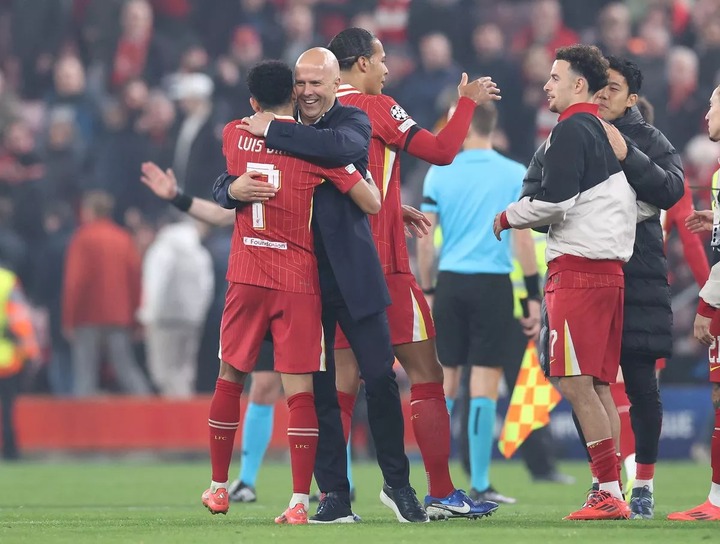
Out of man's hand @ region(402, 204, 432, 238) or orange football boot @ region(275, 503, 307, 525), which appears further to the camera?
man's hand @ region(402, 204, 432, 238)

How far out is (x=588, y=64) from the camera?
7.17 m

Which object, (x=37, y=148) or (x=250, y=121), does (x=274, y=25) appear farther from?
(x=250, y=121)

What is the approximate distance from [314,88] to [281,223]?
0.65 meters

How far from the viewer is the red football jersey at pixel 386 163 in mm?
7230

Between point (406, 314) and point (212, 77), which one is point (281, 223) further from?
point (212, 77)

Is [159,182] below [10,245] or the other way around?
the other way around

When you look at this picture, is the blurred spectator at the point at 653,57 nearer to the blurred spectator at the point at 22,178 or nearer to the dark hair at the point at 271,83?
the blurred spectator at the point at 22,178

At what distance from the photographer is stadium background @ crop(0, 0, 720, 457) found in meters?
16.5

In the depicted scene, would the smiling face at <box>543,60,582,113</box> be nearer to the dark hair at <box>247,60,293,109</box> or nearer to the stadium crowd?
the dark hair at <box>247,60,293,109</box>

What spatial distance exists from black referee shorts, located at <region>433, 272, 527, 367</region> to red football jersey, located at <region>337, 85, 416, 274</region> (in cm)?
233

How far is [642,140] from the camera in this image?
25.1ft

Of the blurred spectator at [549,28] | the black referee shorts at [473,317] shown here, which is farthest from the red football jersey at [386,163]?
the blurred spectator at [549,28]

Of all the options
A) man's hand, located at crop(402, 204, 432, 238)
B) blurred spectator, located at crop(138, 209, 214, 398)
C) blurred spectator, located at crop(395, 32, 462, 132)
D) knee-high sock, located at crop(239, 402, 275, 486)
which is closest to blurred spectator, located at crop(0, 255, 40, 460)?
blurred spectator, located at crop(138, 209, 214, 398)

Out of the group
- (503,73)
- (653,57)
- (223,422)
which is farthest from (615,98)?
(503,73)
